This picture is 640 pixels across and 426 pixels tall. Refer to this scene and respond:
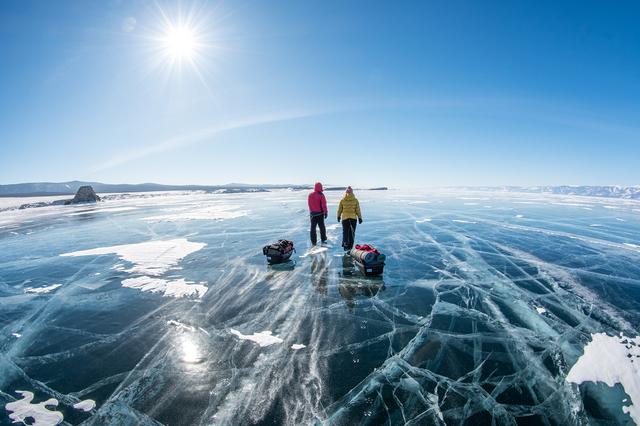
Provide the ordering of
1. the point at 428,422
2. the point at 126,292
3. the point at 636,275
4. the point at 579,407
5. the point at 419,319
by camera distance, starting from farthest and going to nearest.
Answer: the point at 636,275 → the point at 126,292 → the point at 419,319 → the point at 579,407 → the point at 428,422

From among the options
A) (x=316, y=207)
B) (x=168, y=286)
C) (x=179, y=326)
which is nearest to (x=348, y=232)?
(x=316, y=207)

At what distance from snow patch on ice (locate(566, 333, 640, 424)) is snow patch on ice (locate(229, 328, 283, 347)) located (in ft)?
11.7

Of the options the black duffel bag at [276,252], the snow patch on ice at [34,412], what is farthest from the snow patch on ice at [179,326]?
the black duffel bag at [276,252]

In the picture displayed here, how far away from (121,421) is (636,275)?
10.7 metres

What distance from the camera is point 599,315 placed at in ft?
15.5

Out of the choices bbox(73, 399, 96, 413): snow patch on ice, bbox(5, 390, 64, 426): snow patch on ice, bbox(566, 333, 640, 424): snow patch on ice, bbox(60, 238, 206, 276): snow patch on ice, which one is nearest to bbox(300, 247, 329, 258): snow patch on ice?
bbox(60, 238, 206, 276): snow patch on ice

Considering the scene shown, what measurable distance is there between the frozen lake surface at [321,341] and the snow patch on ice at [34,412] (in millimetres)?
15

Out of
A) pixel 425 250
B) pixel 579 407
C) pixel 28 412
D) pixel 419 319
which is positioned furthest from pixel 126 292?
pixel 425 250

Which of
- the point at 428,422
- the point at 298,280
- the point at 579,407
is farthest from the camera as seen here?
the point at 298,280

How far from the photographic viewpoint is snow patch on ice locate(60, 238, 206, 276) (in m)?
7.58

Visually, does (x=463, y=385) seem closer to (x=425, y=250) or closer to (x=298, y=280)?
(x=298, y=280)

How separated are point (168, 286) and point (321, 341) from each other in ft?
13.4

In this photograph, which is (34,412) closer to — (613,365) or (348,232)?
(613,365)

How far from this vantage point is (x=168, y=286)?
6.18m
